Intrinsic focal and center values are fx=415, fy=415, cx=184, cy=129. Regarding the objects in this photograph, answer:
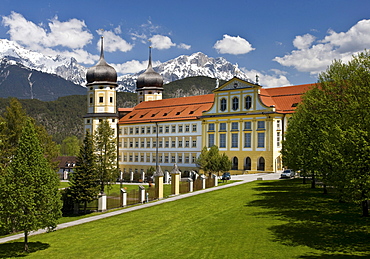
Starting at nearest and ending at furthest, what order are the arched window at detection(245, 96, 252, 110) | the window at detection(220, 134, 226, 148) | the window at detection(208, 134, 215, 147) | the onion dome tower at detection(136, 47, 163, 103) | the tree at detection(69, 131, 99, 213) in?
the tree at detection(69, 131, 99, 213)
the arched window at detection(245, 96, 252, 110)
the window at detection(220, 134, 226, 148)
the window at detection(208, 134, 215, 147)
the onion dome tower at detection(136, 47, 163, 103)

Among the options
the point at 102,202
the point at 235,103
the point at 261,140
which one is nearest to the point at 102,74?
the point at 235,103

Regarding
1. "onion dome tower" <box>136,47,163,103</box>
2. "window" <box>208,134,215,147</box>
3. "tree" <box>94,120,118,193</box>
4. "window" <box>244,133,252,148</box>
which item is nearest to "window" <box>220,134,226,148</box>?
"window" <box>208,134,215,147</box>

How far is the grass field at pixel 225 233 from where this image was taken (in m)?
17.4

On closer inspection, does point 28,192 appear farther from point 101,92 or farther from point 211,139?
point 101,92

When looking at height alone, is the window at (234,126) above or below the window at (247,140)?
above

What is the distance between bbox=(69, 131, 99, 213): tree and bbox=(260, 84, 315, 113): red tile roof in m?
31.4

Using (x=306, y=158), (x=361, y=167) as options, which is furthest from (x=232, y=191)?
(x=361, y=167)

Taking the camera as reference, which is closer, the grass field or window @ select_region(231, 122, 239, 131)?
the grass field

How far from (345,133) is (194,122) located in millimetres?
50629

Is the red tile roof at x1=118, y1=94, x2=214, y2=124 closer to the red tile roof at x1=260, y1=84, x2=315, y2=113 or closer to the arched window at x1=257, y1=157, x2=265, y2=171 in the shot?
the red tile roof at x1=260, y1=84, x2=315, y2=113

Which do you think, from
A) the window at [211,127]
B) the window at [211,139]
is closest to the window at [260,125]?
the window at [211,127]

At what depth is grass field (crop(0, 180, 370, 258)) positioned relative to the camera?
57.2 feet

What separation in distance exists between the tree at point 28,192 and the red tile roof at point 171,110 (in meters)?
48.1

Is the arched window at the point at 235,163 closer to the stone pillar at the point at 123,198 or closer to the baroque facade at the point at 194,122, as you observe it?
the baroque facade at the point at 194,122
